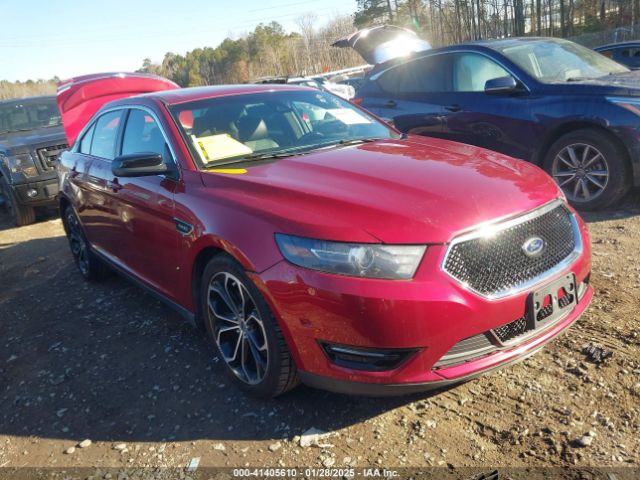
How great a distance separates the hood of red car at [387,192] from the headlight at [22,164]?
6066mm

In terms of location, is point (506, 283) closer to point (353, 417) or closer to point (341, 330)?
point (341, 330)

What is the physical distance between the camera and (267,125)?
11.6ft

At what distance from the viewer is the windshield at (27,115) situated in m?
9.09

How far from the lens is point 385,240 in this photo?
7.02ft

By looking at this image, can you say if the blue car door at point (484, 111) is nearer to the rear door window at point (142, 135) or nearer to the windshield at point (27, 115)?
the rear door window at point (142, 135)

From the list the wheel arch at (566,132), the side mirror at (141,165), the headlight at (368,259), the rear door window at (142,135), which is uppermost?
the rear door window at (142,135)

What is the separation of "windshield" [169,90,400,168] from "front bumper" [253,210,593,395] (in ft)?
4.03

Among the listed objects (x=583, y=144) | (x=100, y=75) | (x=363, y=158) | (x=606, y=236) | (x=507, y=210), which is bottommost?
(x=606, y=236)

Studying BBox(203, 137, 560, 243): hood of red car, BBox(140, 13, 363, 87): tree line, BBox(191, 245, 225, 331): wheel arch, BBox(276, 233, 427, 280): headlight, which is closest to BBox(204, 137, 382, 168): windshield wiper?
BBox(203, 137, 560, 243): hood of red car

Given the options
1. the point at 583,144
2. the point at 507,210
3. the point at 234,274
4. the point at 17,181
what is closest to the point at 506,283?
the point at 507,210

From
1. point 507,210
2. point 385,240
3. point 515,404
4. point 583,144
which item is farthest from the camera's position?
point 583,144

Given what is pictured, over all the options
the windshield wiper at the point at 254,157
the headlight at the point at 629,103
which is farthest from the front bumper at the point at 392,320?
the headlight at the point at 629,103

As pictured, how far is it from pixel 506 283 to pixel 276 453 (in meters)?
1.28

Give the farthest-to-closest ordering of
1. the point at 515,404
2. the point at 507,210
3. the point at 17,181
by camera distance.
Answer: the point at 17,181, the point at 515,404, the point at 507,210
